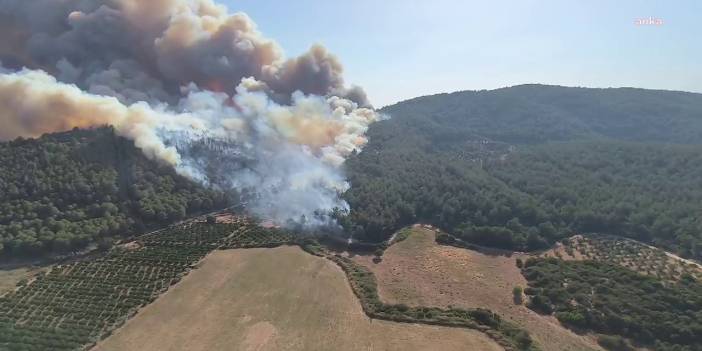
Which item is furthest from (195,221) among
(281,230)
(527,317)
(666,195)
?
(666,195)

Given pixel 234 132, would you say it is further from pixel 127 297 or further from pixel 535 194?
pixel 535 194

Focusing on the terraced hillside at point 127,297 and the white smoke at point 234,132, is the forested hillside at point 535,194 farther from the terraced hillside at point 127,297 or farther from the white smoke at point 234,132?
the terraced hillside at point 127,297

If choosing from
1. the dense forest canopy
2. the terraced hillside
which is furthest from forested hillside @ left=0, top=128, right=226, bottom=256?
the dense forest canopy

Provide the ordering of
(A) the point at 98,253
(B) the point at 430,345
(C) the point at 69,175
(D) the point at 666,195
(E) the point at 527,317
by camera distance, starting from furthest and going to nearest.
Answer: (D) the point at 666,195
(C) the point at 69,175
(A) the point at 98,253
(E) the point at 527,317
(B) the point at 430,345

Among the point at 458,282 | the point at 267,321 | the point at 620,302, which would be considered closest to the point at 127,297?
the point at 267,321

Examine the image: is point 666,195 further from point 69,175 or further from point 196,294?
point 69,175

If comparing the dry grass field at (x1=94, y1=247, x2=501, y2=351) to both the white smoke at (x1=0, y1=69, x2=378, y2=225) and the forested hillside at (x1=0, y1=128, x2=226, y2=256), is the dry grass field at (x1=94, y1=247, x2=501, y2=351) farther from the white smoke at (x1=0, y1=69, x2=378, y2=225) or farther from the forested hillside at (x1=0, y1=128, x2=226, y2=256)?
the white smoke at (x1=0, y1=69, x2=378, y2=225)
